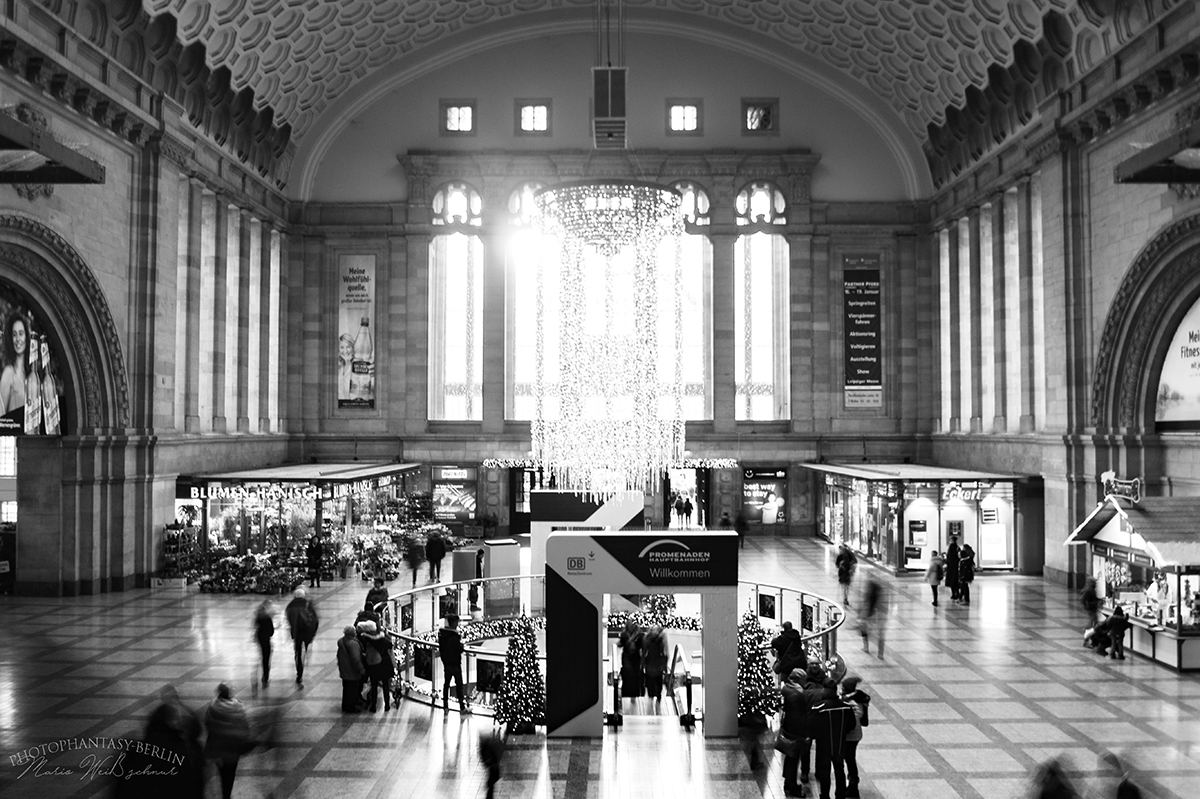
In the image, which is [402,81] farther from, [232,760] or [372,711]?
[232,760]

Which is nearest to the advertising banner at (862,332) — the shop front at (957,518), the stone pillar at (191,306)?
the shop front at (957,518)

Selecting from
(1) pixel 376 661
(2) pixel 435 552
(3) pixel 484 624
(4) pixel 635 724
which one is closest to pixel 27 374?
(2) pixel 435 552

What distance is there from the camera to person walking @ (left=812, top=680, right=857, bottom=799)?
9.27 meters

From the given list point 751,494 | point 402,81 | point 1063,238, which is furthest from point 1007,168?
point 402,81

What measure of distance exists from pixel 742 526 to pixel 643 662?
18.7 meters

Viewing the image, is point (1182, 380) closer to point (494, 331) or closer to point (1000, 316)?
point (1000, 316)

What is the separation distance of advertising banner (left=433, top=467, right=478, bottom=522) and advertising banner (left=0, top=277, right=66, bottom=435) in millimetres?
14171

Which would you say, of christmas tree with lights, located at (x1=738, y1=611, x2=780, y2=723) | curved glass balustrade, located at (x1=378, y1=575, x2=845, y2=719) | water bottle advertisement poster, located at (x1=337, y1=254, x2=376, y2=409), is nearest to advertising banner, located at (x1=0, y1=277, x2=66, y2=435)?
curved glass balustrade, located at (x1=378, y1=575, x2=845, y2=719)

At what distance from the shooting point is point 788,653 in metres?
11.6

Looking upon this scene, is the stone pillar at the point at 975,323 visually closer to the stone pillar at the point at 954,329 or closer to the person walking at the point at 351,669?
the stone pillar at the point at 954,329

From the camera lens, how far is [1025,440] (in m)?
24.8

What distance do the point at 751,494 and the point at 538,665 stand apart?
70.3 ft

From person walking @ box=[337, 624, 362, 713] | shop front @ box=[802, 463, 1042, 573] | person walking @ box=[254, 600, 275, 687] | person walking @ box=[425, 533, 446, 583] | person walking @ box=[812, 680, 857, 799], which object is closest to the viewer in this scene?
person walking @ box=[812, 680, 857, 799]

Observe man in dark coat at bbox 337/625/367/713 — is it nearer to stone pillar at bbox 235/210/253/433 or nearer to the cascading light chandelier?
the cascading light chandelier
